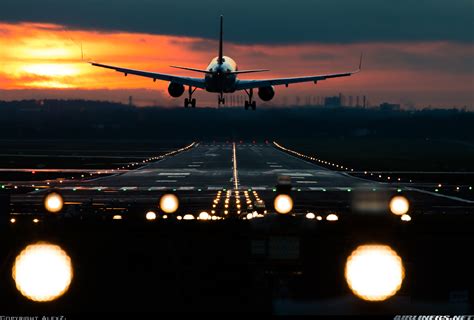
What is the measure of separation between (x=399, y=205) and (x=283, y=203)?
563cm

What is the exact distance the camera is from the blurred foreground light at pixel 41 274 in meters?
8.46

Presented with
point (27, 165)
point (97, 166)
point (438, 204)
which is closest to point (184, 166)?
point (97, 166)

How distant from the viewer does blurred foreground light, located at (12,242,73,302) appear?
846cm

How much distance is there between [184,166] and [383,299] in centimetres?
12937

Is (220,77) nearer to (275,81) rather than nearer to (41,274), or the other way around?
(275,81)

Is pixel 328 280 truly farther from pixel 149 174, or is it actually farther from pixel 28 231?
pixel 149 174

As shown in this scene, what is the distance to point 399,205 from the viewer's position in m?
18.3

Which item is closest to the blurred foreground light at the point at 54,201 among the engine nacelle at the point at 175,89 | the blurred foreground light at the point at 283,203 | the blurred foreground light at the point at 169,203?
the blurred foreground light at the point at 169,203

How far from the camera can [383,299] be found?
848cm

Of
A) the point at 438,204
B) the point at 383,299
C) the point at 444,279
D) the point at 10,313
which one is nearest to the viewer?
the point at 383,299

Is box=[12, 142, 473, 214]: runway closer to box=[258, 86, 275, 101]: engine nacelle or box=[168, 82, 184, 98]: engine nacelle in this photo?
box=[258, 86, 275, 101]: engine nacelle

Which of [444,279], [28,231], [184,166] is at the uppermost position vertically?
[28,231]

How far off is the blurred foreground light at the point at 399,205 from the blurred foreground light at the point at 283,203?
4.88 meters

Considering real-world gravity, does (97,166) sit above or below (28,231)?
below
